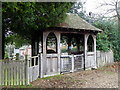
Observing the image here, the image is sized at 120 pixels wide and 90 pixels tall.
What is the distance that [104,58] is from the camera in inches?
444

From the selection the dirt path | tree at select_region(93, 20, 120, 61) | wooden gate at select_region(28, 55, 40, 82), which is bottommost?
the dirt path

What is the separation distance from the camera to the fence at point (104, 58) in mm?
10641

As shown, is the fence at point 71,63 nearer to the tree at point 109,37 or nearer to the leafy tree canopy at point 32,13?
the leafy tree canopy at point 32,13

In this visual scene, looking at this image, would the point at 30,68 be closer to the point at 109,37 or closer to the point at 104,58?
the point at 104,58

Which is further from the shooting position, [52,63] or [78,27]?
[78,27]

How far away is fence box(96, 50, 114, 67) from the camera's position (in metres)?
10.6

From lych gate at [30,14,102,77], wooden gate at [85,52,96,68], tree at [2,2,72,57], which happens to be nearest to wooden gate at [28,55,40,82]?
lych gate at [30,14,102,77]

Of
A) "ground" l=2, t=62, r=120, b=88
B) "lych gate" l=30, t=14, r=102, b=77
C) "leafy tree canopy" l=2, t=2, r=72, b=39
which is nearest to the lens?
"leafy tree canopy" l=2, t=2, r=72, b=39

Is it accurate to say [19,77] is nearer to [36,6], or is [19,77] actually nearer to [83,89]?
[83,89]

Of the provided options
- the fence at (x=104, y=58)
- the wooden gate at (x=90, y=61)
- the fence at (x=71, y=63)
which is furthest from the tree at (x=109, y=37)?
the fence at (x=71, y=63)

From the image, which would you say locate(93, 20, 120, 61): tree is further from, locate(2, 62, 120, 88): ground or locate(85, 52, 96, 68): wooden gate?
locate(2, 62, 120, 88): ground

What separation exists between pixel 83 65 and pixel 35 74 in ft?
12.9

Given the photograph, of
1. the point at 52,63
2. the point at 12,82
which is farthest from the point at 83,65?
the point at 12,82

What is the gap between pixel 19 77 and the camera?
564 centimetres
